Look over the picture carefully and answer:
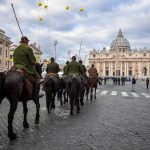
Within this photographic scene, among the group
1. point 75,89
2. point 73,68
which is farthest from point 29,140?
point 73,68

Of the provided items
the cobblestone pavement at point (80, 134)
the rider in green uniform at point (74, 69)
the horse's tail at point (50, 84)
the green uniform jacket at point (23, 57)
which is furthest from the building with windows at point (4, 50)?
the green uniform jacket at point (23, 57)

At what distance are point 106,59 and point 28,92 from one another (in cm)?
18457

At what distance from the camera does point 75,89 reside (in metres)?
11.3

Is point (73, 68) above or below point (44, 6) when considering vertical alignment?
below

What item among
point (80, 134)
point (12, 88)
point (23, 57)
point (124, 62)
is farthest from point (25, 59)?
point (124, 62)

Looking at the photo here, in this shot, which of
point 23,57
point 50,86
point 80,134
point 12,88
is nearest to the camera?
point 12,88

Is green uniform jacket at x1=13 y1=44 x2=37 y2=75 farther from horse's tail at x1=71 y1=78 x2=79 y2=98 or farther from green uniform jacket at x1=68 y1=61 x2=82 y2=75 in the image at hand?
green uniform jacket at x1=68 y1=61 x2=82 y2=75

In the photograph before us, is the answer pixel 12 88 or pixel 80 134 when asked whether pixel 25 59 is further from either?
pixel 80 134

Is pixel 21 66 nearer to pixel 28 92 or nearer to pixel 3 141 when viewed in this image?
pixel 28 92

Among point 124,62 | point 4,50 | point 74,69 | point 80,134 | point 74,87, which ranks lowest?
point 80,134

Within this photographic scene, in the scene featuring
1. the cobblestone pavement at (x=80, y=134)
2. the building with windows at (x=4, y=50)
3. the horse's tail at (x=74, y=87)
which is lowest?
the cobblestone pavement at (x=80, y=134)

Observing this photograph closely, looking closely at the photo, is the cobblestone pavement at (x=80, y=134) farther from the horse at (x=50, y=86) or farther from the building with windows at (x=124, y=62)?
the building with windows at (x=124, y=62)

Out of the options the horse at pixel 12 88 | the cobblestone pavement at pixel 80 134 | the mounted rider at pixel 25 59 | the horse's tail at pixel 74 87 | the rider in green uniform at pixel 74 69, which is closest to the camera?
the cobblestone pavement at pixel 80 134

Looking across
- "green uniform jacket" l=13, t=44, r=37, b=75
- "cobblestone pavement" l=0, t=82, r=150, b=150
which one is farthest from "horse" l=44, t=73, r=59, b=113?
"green uniform jacket" l=13, t=44, r=37, b=75
